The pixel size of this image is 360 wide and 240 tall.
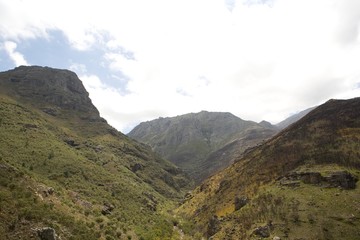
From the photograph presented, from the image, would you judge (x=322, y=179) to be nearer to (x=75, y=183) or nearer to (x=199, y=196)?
(x=75, y=183)

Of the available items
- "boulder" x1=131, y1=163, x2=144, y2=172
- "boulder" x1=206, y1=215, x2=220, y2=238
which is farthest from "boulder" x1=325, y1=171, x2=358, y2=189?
"boulder" x1=131, y1=163, x2=144, y2=172

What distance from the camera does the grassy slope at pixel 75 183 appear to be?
1294 inches

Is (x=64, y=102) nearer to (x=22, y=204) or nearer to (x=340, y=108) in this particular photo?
(x=340, y=108)

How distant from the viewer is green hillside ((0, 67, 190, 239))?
1328 inches

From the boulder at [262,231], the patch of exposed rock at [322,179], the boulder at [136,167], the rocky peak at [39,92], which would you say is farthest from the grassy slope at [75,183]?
the patch of exposed rock at [322,179]

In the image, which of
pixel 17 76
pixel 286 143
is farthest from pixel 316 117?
pixel 17 76

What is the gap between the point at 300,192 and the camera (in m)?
53.8

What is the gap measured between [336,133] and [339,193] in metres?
23.2

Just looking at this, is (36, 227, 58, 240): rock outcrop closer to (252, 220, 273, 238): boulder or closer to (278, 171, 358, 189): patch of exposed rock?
(252, 220, 273, 238): boulder

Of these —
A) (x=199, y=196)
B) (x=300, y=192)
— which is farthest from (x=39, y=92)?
(x=300, y=192)

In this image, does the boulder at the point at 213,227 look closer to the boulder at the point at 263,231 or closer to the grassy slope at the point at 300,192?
the grassy slope at the point at 300,192

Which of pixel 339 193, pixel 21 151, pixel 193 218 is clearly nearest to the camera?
pixel 339 193

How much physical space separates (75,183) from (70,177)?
361cm

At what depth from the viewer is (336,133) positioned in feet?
226
